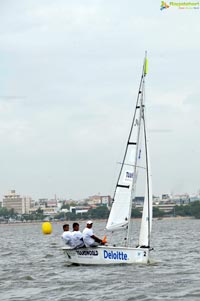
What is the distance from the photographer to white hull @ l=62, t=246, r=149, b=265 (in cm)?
2969

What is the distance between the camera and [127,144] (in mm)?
31094

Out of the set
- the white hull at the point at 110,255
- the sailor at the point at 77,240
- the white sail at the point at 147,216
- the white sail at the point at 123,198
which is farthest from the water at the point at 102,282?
the white sail at the point at 123,198

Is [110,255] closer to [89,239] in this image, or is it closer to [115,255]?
[115,255]

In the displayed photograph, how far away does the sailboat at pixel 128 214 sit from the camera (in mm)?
29797

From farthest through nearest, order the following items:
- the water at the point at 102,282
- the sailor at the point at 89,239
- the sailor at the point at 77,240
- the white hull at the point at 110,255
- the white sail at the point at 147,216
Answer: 1. the white sail at the point at 147,216
2. the sailor at the point at 77,240
3. the sailor at the point at 89,239
4. the white hull at the point at 110,255
5. the water at the point at 102,282

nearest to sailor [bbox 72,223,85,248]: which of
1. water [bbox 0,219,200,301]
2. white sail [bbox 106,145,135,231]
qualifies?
water [bbox 0,219,200,301]

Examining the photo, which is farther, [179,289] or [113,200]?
[113,200]

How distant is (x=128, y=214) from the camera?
100 feet

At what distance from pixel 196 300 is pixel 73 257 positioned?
9.21m

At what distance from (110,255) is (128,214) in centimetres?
178

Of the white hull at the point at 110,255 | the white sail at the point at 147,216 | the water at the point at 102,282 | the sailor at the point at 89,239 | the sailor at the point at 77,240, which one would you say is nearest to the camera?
the water at the point at 102,282

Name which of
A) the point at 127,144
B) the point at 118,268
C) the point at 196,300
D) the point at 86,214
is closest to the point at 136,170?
the point at 127,144

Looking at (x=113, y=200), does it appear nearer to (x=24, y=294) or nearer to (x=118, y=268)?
(x=118, y=268)

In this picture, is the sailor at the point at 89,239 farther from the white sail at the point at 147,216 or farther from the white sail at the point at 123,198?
the white sail at the point at 147,216
